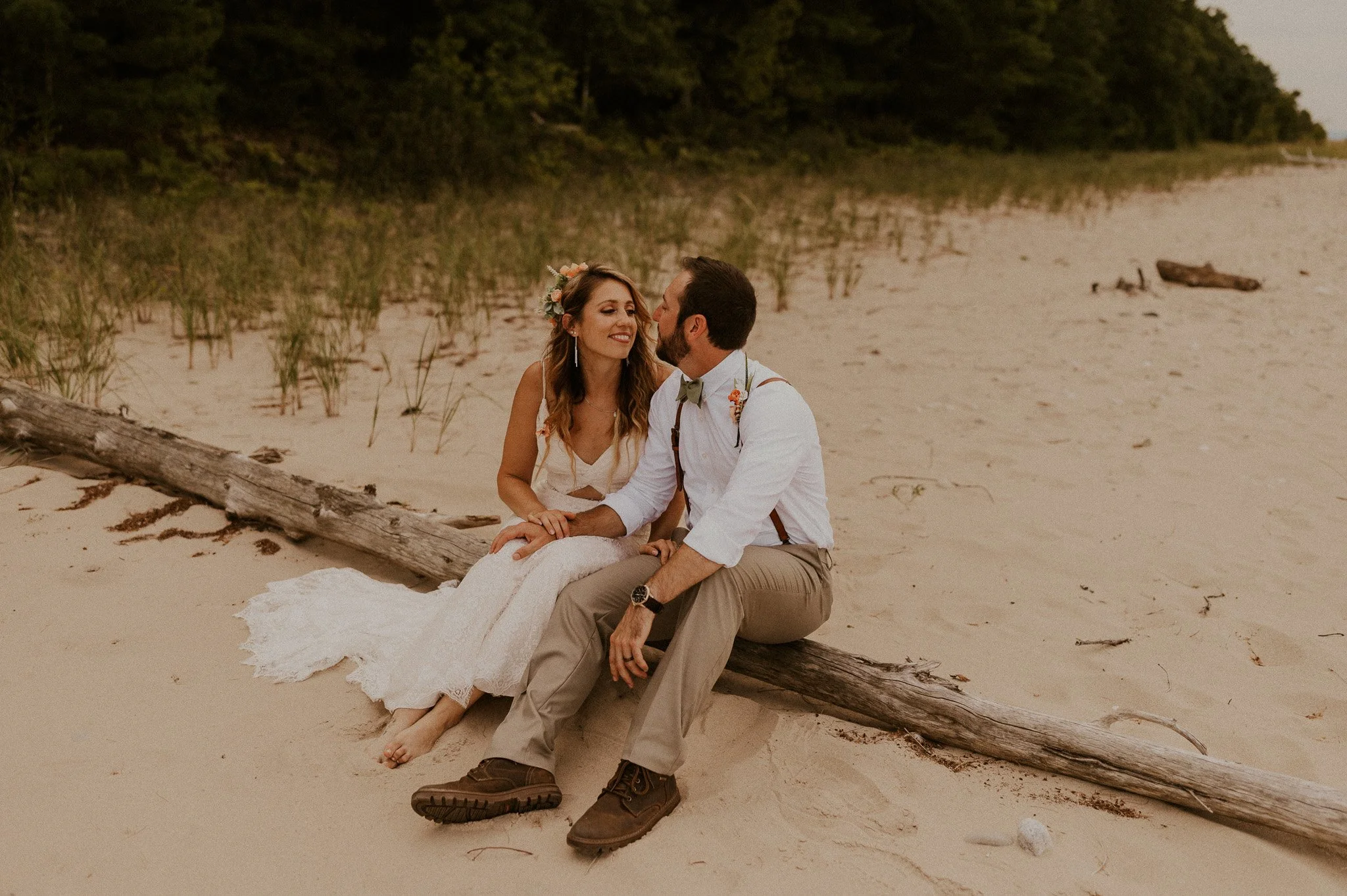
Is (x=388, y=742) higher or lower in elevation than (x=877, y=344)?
lower

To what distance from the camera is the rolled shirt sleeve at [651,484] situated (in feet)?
11.1

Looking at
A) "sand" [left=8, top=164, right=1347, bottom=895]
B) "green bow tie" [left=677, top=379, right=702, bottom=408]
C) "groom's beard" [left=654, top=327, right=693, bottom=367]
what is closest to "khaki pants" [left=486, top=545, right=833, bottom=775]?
"sand" [left=8, top=164, right=1347, bottom=895]

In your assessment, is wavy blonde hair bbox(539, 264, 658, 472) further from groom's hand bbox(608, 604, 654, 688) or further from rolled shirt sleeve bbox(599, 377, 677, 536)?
groom's hand bbox(608, 604, 654, 688)

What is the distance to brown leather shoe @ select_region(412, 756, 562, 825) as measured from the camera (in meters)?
2.56

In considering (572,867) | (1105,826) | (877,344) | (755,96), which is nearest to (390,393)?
(877,344)

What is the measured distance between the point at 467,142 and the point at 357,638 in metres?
11.0

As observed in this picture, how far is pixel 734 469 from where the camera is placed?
10.1 feet

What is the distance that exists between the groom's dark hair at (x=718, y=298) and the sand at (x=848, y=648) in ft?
3.89

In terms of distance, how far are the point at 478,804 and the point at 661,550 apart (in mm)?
920

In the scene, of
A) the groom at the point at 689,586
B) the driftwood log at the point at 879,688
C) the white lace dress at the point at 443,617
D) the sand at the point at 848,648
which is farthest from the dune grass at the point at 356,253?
the groom at the point at 689,586

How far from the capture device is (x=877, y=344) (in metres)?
7.57

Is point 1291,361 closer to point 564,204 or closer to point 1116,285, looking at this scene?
point 1116,285

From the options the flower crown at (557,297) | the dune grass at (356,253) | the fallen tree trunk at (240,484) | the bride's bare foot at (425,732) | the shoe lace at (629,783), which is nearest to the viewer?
the shoe lace at (629,783)

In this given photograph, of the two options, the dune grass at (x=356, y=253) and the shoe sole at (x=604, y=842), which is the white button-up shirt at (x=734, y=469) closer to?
the shoe sole at (x=604, y=842)
